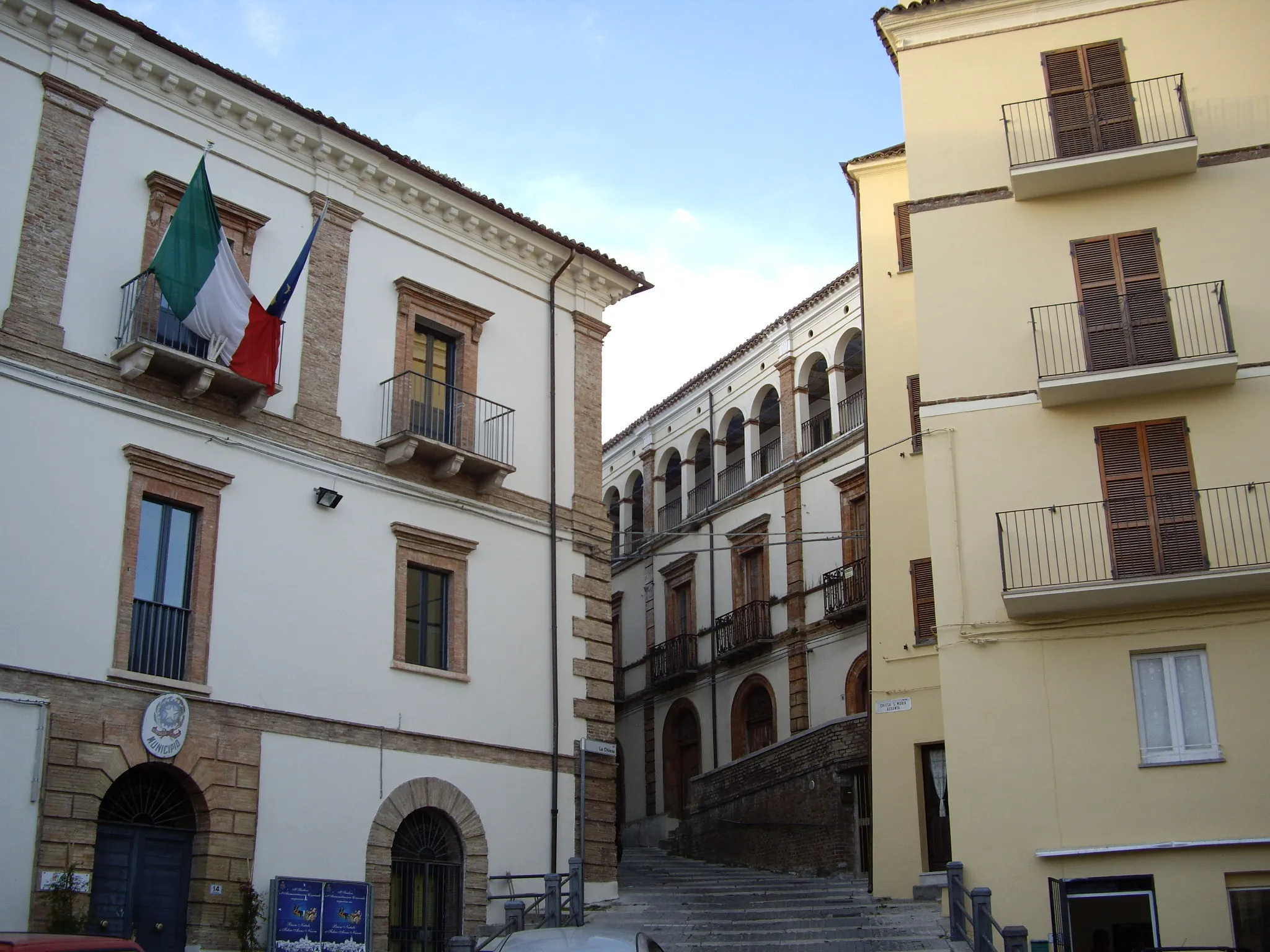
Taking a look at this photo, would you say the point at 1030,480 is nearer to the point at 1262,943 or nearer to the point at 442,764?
the point at 1262,943

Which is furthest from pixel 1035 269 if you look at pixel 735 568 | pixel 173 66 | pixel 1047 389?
pixel 735 568

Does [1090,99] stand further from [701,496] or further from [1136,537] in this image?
[701,496]

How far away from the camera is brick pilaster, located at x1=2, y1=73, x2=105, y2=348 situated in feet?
55.4

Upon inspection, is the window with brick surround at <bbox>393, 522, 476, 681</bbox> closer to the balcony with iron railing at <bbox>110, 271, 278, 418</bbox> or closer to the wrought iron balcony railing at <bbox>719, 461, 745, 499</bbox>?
the balcony with iron railing at <bbox>110, 271, 278, 418</bbox>

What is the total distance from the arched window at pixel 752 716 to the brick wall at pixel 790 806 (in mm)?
3671

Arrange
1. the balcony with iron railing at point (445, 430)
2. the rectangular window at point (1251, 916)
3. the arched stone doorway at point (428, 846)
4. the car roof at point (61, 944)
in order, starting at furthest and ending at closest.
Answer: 1. the balcony with iron railing at point (445, 430)
2. the arched stone doorway at point (428, 846)
3. the rectangular window at point (1251, 916)
4. the car roof at point (61, 944)

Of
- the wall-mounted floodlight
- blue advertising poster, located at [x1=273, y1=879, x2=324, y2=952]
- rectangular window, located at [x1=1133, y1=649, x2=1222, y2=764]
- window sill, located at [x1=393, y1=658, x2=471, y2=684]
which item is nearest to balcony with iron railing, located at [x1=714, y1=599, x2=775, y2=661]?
window sill, located at [x1=393, y1=658, x2=471, y2=684]

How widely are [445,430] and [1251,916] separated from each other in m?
12.1

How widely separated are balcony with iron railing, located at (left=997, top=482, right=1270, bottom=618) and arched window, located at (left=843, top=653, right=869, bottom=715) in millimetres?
12566

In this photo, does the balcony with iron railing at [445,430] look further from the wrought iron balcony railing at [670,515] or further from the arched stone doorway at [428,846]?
the wrought iron balcony railing at [670,515]

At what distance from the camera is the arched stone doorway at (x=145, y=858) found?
16.0 metres

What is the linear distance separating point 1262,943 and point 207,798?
11.9m

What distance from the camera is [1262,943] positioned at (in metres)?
15.7

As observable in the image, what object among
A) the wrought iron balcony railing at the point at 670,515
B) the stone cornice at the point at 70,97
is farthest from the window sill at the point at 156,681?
the wrought iron balcony railing at the point at 670,515
